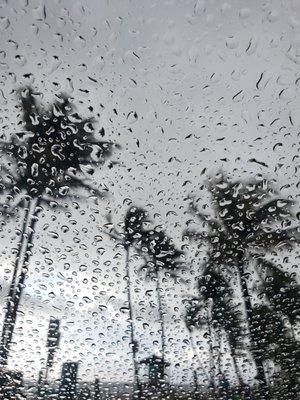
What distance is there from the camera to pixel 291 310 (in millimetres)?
6488

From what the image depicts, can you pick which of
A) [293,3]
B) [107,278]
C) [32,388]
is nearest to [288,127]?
[293,3]

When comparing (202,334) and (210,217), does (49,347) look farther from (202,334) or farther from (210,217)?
(210,217)

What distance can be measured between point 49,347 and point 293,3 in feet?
A: 19.1

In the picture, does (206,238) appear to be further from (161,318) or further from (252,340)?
(252,340)

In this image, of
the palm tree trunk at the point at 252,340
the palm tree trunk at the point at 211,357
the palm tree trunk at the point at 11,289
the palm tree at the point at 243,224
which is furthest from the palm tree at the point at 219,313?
the palm tree trunk at the point at 11,289

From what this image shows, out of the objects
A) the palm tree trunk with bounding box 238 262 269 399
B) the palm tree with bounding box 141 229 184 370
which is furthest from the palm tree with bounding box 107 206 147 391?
the palm tree trunk with bounding box 238 262 269 399

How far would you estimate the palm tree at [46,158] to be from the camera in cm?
349

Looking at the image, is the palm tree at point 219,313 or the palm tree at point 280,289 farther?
the palm tree at point 219,313

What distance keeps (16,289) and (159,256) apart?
7.50ft

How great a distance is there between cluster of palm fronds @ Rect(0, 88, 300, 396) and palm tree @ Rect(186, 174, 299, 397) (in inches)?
0.5

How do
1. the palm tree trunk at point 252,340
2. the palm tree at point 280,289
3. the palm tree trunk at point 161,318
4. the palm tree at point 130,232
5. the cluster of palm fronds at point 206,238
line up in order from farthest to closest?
the palm tree trunk at point 252,340 < the palm tree trunk at point 161,318 < the palm tree at point 280,289 < the palm tree at point 130,232 < the cluster of palm fronds at point 206,238

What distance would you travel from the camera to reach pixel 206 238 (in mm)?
4973

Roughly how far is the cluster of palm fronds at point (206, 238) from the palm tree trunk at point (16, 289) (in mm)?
15

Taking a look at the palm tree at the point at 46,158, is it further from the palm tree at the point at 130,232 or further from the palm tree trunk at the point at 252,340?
the palm tree trunk at the point at 252,340
